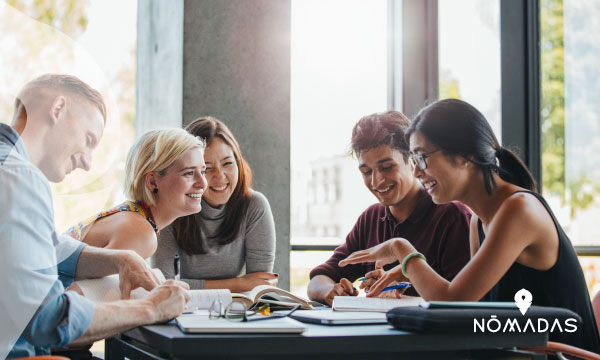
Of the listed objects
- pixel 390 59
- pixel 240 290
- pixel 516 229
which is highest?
pixel 390 59

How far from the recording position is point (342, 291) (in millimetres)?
2131

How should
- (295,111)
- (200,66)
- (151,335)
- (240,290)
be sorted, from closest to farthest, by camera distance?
(151,335) → (240,290) → (200,66) → (295,111)

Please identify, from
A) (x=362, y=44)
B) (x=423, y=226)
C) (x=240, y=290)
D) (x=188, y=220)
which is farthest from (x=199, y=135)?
(x=362, y=44)

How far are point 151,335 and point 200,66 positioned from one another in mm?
2596

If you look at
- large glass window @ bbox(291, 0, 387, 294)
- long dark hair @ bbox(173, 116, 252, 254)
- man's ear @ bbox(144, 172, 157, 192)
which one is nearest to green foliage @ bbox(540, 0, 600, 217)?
large glass window @ bbox(291, 0, 387, 294)

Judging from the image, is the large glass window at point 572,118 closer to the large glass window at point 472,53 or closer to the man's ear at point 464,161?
the large glass window at point 472,53

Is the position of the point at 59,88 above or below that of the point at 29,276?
above

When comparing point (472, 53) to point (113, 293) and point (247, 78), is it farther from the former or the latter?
point (113, 293)

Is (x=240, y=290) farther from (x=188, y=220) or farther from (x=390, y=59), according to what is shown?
(x=390, y=59)

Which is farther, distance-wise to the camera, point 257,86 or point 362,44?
point 362,44

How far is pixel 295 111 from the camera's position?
4.13m

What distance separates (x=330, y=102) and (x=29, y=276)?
3.19 meters

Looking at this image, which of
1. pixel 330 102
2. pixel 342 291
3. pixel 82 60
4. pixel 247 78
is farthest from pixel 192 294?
pixel 330 102

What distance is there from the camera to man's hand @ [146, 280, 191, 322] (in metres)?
1.28
